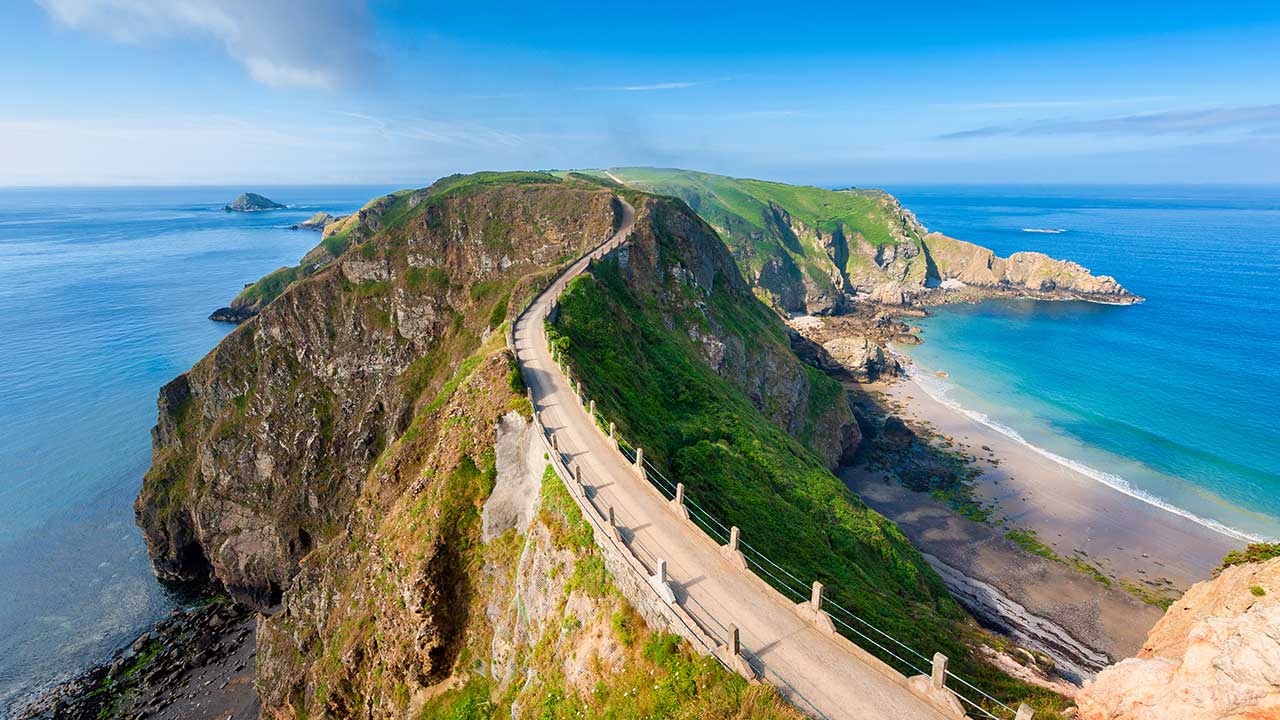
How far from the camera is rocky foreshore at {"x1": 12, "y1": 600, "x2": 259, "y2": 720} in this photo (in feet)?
158

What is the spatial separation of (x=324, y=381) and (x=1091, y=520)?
97432mm

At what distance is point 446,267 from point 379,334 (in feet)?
44.5

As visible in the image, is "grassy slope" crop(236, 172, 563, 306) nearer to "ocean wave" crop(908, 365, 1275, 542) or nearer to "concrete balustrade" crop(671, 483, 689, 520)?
"ocean wave" crop(908, 365, 1275, 542)

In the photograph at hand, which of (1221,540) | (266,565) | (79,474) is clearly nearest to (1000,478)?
(1221,540)

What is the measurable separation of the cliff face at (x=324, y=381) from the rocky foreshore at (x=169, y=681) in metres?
6.67

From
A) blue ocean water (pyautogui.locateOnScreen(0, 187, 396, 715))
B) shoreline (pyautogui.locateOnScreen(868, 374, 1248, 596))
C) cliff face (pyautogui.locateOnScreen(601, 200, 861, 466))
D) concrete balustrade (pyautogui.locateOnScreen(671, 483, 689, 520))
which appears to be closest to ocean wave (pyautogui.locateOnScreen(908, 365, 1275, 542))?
shoreline (pyautogui.locateOnScreen(868, 374, 1248, 596))

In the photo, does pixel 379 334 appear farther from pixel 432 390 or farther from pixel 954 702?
pixel 954 702

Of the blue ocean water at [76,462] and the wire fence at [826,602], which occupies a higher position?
the wire fence at [826,602]

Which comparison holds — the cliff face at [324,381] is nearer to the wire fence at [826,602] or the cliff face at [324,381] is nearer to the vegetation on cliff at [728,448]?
the vegetation on cliff at [728,448]

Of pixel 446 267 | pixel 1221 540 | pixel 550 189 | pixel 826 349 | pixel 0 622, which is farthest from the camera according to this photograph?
pixel 826 349

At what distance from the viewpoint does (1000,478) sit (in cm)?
7162

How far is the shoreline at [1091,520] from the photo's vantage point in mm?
56344

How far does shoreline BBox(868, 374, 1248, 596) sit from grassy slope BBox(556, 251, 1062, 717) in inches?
1097

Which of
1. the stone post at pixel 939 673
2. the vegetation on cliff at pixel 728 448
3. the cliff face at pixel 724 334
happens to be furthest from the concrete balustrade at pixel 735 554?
the cliff face at pixel 724 334
